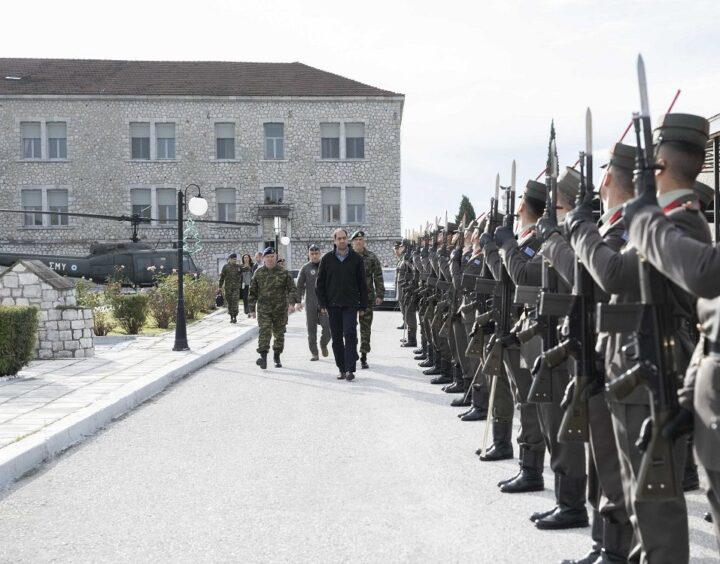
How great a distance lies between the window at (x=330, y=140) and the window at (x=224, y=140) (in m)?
4.64

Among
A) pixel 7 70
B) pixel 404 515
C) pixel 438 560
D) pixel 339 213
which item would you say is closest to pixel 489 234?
pixel 404 515

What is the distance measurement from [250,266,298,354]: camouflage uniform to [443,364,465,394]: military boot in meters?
4.04

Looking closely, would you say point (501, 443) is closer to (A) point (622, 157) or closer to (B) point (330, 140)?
(A) point (622, 157)

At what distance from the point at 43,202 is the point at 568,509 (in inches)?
1914

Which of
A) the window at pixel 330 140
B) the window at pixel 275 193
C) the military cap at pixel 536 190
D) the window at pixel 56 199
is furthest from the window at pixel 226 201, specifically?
the military cap at pixel 536 190

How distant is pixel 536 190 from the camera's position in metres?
6.50

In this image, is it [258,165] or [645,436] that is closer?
[645,436]

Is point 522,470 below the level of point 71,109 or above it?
below

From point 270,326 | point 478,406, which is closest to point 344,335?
point 270,326

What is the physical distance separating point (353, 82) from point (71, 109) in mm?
14663

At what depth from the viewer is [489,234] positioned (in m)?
6.87

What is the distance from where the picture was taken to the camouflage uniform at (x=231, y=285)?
25.3m

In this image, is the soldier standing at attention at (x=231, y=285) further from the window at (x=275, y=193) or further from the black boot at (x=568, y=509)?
the window at (x=275, y=193)

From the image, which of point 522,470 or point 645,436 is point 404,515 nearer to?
point 522,470
